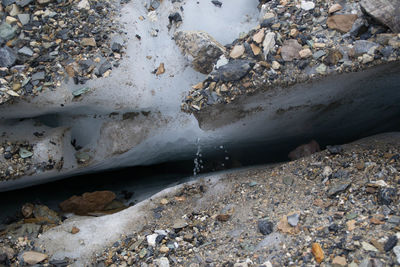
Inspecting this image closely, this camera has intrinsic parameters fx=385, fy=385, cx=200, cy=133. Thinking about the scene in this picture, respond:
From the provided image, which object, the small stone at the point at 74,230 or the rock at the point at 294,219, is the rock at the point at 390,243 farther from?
the small stone at the point at 74,230

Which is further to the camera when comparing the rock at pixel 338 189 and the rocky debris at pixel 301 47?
the rocky debris at pixel 301 47

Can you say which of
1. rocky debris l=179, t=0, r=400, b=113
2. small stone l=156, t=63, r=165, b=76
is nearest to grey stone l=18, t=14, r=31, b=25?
small stone l=156, t=63, r=165, b=76

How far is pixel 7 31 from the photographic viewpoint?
7.35 ft

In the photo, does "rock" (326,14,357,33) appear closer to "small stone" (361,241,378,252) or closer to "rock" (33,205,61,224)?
"small stone" (361,241,378,252)

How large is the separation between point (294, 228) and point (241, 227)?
0.27 metres

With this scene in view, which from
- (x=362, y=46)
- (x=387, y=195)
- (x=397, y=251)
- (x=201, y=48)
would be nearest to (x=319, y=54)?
(x=362, y=46)

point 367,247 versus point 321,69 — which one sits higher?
point 321,69

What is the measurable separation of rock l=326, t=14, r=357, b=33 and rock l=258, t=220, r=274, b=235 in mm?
1075

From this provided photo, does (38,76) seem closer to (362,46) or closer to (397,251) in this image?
(362,46)

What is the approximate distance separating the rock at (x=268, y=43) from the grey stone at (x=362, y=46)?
418mm

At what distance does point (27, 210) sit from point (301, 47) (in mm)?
1881

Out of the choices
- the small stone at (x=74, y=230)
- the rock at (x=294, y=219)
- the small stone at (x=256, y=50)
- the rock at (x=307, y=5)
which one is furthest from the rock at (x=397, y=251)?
the small stone at (x=74, y=230)

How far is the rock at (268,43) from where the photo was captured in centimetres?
206

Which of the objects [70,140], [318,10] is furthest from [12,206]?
[318,10]
